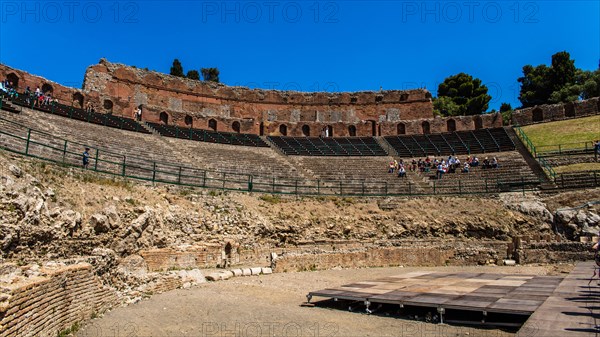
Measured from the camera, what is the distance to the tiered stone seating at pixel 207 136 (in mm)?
33562

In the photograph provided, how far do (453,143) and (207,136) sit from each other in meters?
22.9

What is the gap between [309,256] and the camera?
60.3 ft

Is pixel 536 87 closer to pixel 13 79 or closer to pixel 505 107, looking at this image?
pixel 505 107

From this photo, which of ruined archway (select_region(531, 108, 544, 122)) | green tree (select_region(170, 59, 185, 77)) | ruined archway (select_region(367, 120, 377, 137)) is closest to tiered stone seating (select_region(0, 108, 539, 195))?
ruined archway (select_region(367, 120, 377, 137))

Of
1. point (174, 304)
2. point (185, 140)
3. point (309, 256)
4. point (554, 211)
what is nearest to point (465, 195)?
point (554, 211)

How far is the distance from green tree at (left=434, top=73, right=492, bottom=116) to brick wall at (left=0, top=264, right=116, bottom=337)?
178 feet

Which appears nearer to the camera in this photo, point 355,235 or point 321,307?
point 321,307

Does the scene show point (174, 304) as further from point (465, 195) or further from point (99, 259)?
point (465, 195)

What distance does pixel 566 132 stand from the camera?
33562 mm

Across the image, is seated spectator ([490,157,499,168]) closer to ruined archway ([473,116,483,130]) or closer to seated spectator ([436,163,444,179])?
seated spectator ([436,163,444,179])

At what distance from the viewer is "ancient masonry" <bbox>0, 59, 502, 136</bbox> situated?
36438mm

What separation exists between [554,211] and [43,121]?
29.6 meters

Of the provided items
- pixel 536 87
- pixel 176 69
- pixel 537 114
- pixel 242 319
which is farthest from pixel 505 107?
pixel 242 319

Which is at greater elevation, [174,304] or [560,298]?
[560,298]
